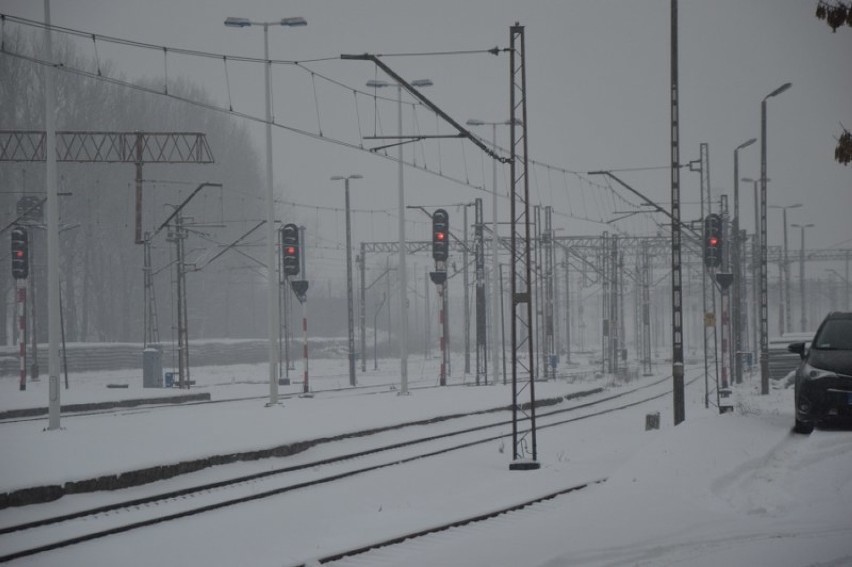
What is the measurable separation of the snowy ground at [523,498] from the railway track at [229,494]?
11.2 inches

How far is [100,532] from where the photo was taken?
1159 cm

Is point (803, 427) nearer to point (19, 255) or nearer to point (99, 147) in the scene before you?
point (19, 255)

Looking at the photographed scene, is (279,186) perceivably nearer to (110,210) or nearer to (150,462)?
(110,210)

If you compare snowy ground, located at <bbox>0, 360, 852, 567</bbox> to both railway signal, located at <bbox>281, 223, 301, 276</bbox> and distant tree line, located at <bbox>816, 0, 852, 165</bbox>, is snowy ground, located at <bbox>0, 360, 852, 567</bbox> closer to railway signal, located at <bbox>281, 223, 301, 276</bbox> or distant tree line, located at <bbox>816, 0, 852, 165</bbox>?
distant tree line, located at <bbox>816, 0, 852, 165</bbox>

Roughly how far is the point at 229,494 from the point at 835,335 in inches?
444

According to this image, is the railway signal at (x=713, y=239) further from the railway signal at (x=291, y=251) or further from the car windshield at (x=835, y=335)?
the railway signal at (x=291, y=251)

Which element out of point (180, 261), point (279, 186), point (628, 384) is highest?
point (279, 186)

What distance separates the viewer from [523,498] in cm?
1362

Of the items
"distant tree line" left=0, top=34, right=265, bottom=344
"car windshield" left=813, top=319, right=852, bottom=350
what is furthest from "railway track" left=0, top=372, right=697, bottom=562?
"distant tree line" left=0, top=34, right=265, bottom=344

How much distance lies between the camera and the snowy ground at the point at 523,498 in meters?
10.2

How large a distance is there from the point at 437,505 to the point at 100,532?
172 inches

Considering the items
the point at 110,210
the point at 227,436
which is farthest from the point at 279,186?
the point at 227,436

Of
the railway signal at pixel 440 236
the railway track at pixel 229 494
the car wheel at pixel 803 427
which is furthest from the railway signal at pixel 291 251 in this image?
the car wheel at pixel 803 427

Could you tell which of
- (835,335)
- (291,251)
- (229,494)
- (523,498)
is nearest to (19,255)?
(291,251)
